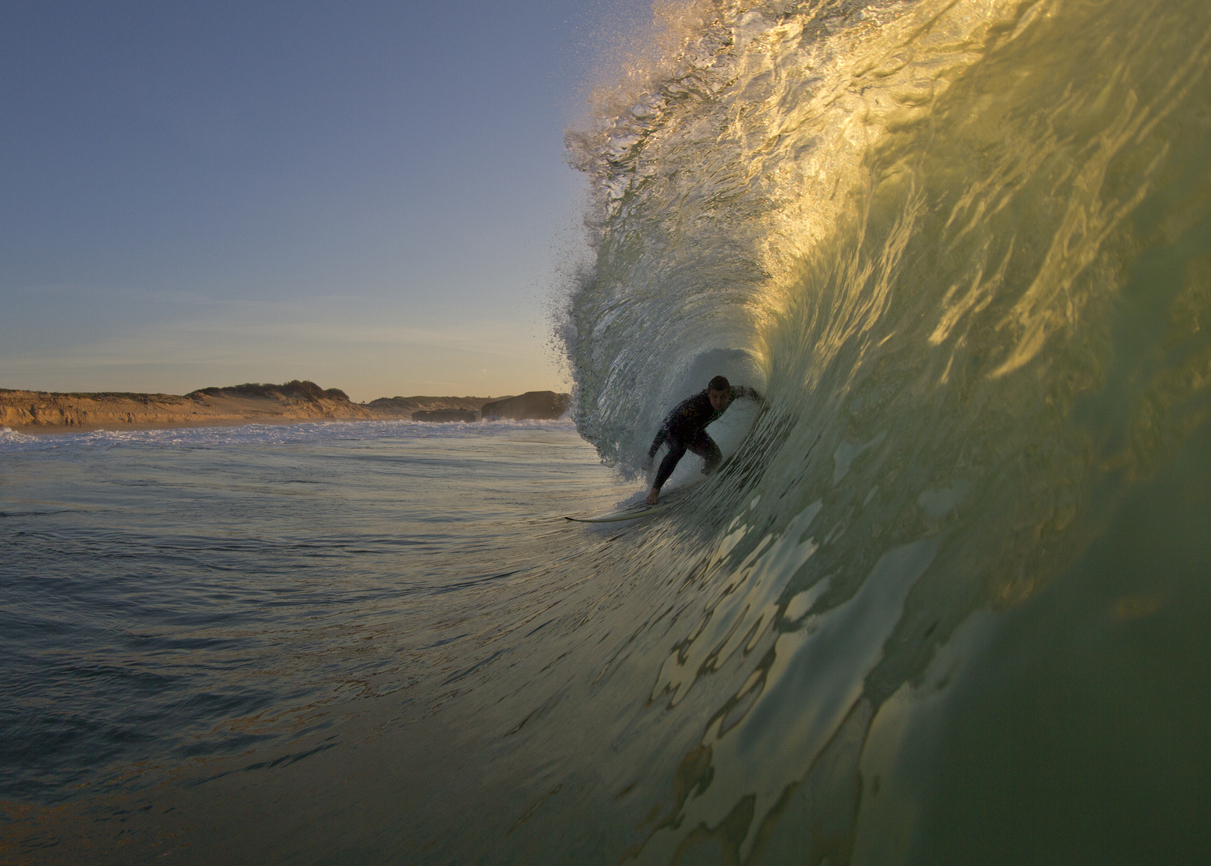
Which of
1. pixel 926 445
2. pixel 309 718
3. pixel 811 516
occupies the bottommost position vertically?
pixel 309 718

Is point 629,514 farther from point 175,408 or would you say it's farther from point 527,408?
point 527,408

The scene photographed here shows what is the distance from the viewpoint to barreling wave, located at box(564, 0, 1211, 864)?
91 cm

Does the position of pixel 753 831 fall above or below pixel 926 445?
below

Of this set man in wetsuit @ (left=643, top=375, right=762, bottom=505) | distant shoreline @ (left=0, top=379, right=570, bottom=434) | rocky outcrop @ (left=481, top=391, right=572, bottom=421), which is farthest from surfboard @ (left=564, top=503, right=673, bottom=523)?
rocky outcrop @ (left=481, top=391, right=572, bottom=421)

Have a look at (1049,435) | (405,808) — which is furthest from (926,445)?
(405,808)

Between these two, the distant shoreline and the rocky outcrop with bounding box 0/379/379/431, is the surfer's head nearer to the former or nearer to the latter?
the distant shoreline

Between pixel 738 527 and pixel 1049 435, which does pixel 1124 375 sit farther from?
pixel 738 527

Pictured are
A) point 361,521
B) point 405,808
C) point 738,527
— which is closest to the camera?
point 405,808

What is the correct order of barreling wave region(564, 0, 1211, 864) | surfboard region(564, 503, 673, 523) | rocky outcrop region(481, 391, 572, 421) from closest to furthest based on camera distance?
barreling wave region(564, 0, 1211, 864) → surfboard region(564, 503, 673, 523) → rocky outcrop region(481, 391, 572, 421)

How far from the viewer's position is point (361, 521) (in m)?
5.87

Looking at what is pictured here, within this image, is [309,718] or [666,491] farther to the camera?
[666,491]

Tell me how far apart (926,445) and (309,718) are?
2.19 m

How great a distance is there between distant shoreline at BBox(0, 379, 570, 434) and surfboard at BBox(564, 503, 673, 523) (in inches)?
748

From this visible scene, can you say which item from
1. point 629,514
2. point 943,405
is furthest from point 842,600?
point 629,514
